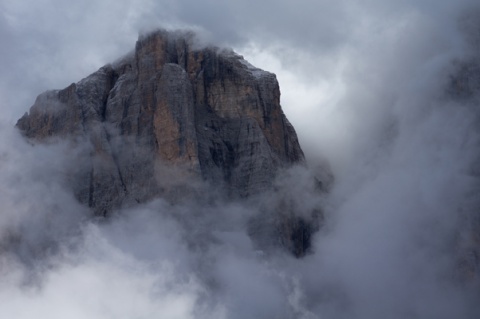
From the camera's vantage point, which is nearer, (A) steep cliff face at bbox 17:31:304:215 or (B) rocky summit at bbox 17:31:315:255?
(B) rocky summit at bbox 17:31:315:255

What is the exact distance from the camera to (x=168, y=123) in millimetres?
182000

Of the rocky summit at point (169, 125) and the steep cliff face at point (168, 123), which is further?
the steep cliff face at point (168, 123)

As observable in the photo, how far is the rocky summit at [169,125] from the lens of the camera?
180375 mm

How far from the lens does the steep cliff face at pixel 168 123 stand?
181 meters

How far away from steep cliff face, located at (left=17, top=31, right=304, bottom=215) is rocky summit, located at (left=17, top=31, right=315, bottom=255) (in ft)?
0.55

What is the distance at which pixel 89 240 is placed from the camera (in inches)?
6900

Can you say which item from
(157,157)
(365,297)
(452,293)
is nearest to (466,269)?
(452,293)

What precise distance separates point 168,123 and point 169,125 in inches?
17.6

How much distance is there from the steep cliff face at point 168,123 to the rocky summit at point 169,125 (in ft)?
0.55

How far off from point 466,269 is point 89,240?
57.9m

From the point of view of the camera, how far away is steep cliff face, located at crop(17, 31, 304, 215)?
181 meters

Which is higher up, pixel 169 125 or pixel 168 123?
pixel 168 123

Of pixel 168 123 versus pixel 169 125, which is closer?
pixel 169 125

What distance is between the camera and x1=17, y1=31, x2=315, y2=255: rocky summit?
180375 millimetres
